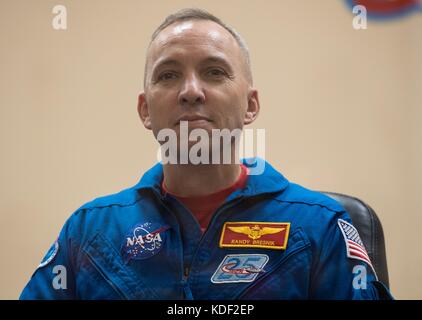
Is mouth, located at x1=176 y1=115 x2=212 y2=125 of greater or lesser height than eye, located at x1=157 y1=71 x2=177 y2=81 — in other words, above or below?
below

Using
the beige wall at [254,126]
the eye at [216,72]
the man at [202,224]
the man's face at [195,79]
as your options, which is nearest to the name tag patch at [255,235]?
the man at [202,224]

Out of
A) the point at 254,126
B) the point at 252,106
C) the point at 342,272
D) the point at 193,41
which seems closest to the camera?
the point at 342,272

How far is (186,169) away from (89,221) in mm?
272

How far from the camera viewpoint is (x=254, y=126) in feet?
4.51

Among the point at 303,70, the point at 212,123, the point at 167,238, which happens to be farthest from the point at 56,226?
the point at 303,70

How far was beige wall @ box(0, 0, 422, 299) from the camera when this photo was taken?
4.34 feet

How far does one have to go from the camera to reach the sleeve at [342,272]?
2.81 ft

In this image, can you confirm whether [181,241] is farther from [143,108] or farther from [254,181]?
[143,108]

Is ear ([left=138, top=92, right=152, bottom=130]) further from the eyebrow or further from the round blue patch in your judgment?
the round blue patch

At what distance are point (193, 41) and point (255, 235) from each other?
47cm

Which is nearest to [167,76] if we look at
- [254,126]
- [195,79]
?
[195,79]

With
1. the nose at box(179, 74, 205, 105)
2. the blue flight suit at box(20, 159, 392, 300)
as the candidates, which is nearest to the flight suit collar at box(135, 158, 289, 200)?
the blue flight suit at box(20, 159, 392, 300)

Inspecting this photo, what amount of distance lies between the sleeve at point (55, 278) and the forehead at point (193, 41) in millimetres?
509
